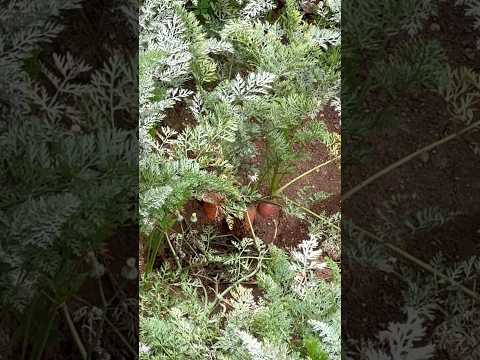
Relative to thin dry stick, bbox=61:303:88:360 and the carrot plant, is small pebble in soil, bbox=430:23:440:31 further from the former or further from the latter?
thin dry stick, bbox=61:303:88:360

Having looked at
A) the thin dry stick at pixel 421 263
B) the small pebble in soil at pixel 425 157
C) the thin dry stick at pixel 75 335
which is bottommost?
the thin dry stick at pixel 421 263

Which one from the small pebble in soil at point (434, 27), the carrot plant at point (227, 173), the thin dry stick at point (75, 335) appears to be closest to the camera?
the thin dry stick at point (75, 335)

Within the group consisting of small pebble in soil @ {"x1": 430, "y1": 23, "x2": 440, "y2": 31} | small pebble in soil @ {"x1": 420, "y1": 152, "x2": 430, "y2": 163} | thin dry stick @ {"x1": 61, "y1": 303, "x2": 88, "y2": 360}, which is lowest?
thin dry stick @ {"x1": 61, "y1": 303, "x2": 88, "y2": 360}

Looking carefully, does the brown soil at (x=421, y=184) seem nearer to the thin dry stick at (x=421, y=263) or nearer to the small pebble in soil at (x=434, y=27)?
the thin dry stick at (x=421, y=263)

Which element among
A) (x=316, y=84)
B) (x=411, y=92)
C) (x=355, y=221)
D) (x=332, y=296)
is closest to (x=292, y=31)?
(x=316, y=84)

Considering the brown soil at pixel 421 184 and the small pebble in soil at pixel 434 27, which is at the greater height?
the small pebble in soil at pixel 434 27

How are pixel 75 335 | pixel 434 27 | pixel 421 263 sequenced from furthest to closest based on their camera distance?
pixel 434 27 → pixel 421 263 → pixel 75 335

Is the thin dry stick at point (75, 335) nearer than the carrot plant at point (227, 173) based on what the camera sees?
Yes

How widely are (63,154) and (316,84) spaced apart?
2.12 feet

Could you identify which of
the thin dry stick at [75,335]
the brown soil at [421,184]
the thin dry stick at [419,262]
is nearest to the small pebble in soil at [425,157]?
the brown soil at [421,184]

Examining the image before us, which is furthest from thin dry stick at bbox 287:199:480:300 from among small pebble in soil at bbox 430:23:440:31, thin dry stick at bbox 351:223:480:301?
small pebble in soil at bbox 430:23:440:31

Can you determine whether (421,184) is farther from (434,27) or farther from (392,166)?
(434,27)

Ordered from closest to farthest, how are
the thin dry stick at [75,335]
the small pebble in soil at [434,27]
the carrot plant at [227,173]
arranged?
the thin dry stick at [75,335] < the carrot plant at [227,173] < the small pebble in soil at [434,27]

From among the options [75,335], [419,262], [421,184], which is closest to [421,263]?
[419,262]
